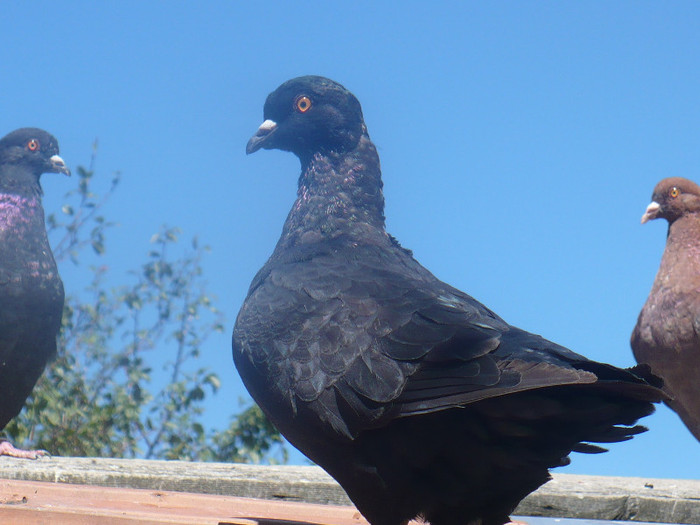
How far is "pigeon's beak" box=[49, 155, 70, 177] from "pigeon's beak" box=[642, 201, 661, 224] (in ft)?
15.1

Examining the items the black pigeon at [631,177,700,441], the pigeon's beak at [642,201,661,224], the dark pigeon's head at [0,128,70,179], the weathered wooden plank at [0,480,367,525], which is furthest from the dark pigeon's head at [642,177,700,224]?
the dark pigeon's head at [0,128,70,179]

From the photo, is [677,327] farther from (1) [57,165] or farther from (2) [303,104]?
(1) [57,165]

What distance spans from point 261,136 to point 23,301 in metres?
2.77

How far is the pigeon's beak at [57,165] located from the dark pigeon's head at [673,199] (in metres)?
4.62

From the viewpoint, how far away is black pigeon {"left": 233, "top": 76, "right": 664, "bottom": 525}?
7.01ft

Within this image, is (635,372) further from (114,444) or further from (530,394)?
(114,444)

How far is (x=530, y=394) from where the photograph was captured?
2.15 meters

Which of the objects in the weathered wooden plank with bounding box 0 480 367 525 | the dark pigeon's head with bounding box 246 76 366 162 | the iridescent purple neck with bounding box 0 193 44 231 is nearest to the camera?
the weathered wooden plank with bounding box 0 480 367 525

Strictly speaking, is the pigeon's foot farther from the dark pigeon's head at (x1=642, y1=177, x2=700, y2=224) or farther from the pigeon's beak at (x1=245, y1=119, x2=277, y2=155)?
the dark pigeon's head at (x1=642, y1=177, x2=700, y2=224)

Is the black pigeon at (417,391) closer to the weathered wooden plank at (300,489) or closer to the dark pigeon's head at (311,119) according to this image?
the dark pigeon's head at (311,119)

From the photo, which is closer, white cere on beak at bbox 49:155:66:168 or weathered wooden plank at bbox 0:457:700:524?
weathered wooden plank at bbox 0:457:700:524

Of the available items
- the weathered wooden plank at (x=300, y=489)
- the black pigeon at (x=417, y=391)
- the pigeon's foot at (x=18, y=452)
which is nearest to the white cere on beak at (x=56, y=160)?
the pigeon's foot at (x=18, y=452)

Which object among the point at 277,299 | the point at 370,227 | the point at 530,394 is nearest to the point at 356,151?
the point at 370,227

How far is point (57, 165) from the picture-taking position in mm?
6961
